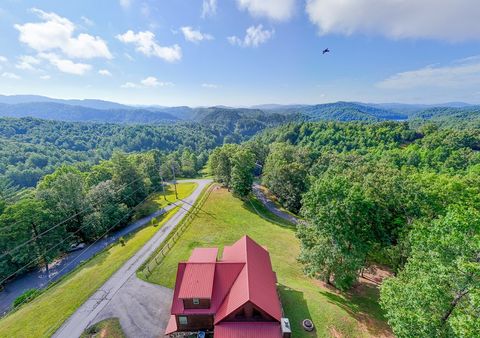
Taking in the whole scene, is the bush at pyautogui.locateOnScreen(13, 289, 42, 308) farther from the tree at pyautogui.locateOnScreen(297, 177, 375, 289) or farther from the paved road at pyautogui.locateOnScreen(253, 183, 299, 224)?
the paved road at pyautogui.locateOnScreen(253, 183, 299, 224)

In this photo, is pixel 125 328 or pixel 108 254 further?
pixel 108 254

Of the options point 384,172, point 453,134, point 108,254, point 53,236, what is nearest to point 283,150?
point 384,172

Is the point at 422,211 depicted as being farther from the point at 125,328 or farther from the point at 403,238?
the point at 125,328

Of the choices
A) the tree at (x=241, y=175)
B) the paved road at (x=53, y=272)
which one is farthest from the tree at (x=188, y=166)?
the paved road at (x=53, y=272)

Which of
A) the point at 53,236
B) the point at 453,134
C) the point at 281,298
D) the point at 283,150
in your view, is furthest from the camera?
the point at 453,134

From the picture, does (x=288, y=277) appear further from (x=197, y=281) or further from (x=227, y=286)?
(x=197, y=281)

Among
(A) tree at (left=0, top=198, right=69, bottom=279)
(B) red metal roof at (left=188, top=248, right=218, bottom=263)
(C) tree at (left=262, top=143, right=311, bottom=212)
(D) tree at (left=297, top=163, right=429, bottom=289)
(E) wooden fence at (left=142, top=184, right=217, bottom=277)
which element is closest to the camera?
(B) red metal roof at (left=188, top=248, right=218, bottom=263)

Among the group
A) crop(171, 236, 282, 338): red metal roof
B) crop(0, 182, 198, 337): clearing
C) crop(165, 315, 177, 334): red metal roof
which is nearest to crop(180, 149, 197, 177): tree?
crop(0, 182, 198, 337): clearing
